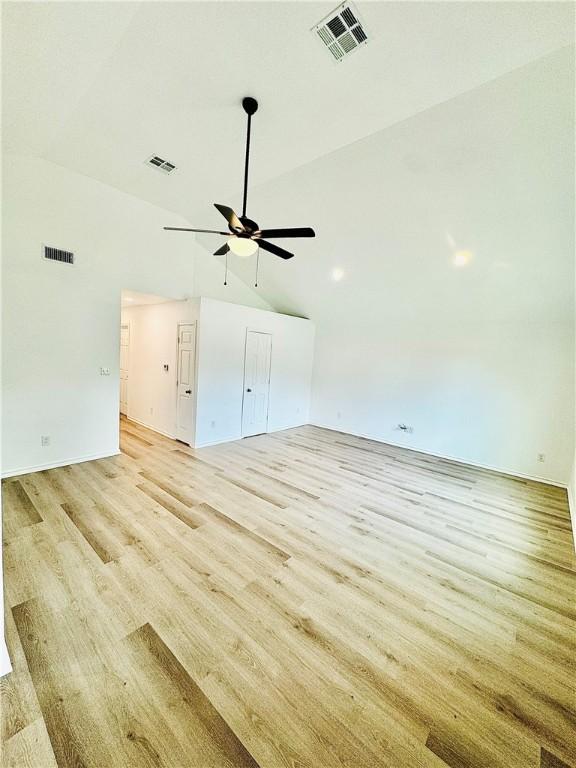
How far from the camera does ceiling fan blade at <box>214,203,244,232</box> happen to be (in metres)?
2.38

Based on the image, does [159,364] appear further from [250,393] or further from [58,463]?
[58,463]

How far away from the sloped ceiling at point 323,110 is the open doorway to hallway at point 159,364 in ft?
6.57

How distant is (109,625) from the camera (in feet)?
5.83

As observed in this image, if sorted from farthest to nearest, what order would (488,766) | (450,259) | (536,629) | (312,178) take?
1. (450,259)
2. (312,178)
3. (536,629)
4. (488,766)

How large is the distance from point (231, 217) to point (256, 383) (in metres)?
3.93

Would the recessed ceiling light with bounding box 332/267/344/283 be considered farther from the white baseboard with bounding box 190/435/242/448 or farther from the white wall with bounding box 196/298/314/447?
the white baseboard with bounding box 190/435/242/448

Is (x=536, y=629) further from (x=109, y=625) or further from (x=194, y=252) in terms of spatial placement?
(x=194, y=252)

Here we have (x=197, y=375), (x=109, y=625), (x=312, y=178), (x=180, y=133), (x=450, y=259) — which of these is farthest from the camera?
(x=197, y=375)

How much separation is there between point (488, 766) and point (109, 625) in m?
2.00

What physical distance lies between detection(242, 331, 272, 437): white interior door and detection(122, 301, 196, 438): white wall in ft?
4.31

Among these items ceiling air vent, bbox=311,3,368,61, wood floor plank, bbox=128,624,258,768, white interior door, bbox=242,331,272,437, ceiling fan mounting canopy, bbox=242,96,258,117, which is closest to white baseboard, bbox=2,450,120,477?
white interior door, bbox=242,331,272,437

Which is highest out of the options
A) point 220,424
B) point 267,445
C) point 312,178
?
point 312,178

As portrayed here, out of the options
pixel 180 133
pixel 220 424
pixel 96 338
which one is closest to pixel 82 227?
Answer: pixel 96 338

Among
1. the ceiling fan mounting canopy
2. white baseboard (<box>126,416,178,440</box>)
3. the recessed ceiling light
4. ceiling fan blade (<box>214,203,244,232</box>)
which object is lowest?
white baseboard (<box>126,416,178,440</box>)
